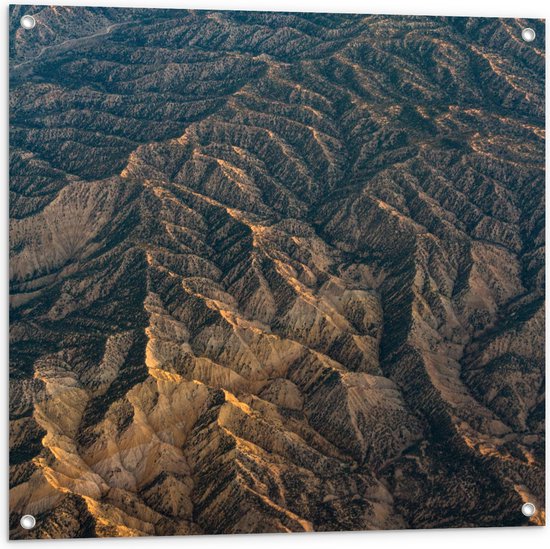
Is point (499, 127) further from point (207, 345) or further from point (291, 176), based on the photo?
point (207, 345)

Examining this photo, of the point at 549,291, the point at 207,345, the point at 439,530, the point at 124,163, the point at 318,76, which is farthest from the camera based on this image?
the point at 318,76

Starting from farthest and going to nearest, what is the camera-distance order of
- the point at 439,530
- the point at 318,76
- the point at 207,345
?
the point at 318,76, the point at 207,345, the point at 439,530

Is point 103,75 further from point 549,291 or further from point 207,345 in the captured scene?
point 549,291

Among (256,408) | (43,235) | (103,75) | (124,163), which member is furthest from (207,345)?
(103,75)

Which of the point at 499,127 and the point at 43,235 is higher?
the point at 499,127

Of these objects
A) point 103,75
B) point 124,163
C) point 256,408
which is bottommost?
point 256,408

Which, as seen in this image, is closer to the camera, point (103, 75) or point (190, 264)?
point (190, 264)
